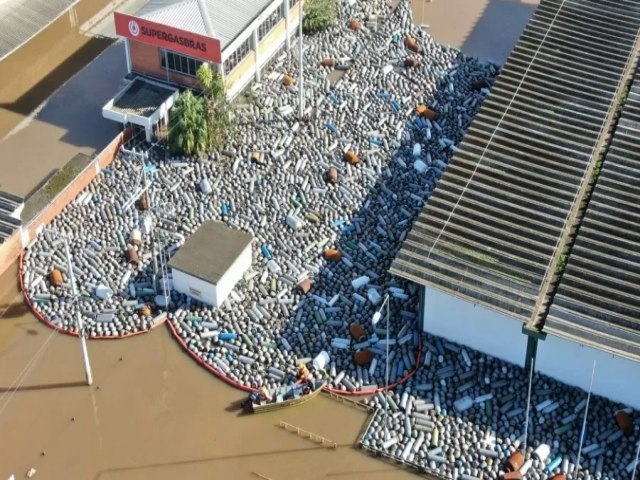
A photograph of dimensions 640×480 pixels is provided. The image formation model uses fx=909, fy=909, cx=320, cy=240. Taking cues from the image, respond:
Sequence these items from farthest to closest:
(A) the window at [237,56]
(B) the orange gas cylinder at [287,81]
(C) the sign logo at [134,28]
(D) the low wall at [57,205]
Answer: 1. (B) the orange gas cylinder at [287,81]
2. (A) the window at [237,56]
3. (C) the sign logo at [134,28]
4. (D) the low wall at [57,205]

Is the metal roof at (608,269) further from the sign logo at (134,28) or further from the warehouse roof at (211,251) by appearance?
the sign logo at (134,28)

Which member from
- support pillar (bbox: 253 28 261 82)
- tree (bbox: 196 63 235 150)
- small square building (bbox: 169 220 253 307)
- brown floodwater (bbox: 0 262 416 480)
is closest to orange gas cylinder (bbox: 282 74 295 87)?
support pillar (bbox: 253 28 261 82)

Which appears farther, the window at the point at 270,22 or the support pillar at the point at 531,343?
the window at the point at 270,22

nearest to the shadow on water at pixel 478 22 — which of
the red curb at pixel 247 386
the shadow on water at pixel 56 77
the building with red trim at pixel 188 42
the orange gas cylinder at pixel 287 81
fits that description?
the orange gas cylinder at pixel 287 81

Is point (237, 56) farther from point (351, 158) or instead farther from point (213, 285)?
point (213, 285)

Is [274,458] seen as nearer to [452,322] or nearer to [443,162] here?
Result: [452,322]

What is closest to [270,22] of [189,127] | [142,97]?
[142,97]
